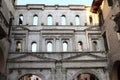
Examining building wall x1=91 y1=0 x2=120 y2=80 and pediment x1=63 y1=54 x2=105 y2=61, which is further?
pediment x1=63 y1=54 x2=105 y2=61

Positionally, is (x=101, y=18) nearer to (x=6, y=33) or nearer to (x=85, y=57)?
(x=85, y=57)

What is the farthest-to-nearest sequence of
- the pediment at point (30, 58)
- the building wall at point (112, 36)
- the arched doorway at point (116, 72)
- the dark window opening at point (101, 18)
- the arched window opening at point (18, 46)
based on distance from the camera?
the dark window opening at point (101, 18)
the arched window opening at point (18, 46)
the pediment at point (30, 58)
the arched doorway at point (116, 72)
the building wall at point (112, 36)

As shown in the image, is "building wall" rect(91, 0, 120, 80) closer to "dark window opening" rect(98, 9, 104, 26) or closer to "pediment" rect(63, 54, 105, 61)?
"dark window opening" rect(98, 9, 104, 26)

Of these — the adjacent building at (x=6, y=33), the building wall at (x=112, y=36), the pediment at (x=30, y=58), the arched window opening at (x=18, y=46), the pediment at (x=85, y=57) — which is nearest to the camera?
the adjacent building at (x=6, y=33)

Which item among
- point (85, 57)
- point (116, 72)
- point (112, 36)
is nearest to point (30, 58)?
point (85, 57)

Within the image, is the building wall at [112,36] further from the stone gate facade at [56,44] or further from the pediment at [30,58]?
the pediment at [30,58]

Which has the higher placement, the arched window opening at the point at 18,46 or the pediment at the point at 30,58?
the arched window opening at the point at 18,46

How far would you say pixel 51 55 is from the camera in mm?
20594

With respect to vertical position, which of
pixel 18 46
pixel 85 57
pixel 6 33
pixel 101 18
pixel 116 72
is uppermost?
pixel 101 18

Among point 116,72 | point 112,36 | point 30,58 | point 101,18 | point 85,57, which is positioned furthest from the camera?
point 101,18

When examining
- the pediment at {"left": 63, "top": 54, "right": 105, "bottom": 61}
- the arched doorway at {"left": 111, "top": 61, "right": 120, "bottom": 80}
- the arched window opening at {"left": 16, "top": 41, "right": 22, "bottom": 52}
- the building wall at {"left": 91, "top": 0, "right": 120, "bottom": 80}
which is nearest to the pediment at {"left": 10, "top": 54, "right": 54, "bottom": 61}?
the arched window opening at {"left": 16, "top": 41, "right": 22, "bottom": 52}

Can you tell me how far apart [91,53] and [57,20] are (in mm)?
5605

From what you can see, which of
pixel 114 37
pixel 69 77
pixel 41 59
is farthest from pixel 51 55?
pixel 114 37

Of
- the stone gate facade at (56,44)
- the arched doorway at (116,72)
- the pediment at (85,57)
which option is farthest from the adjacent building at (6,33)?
the arched doorway at (116,72)
